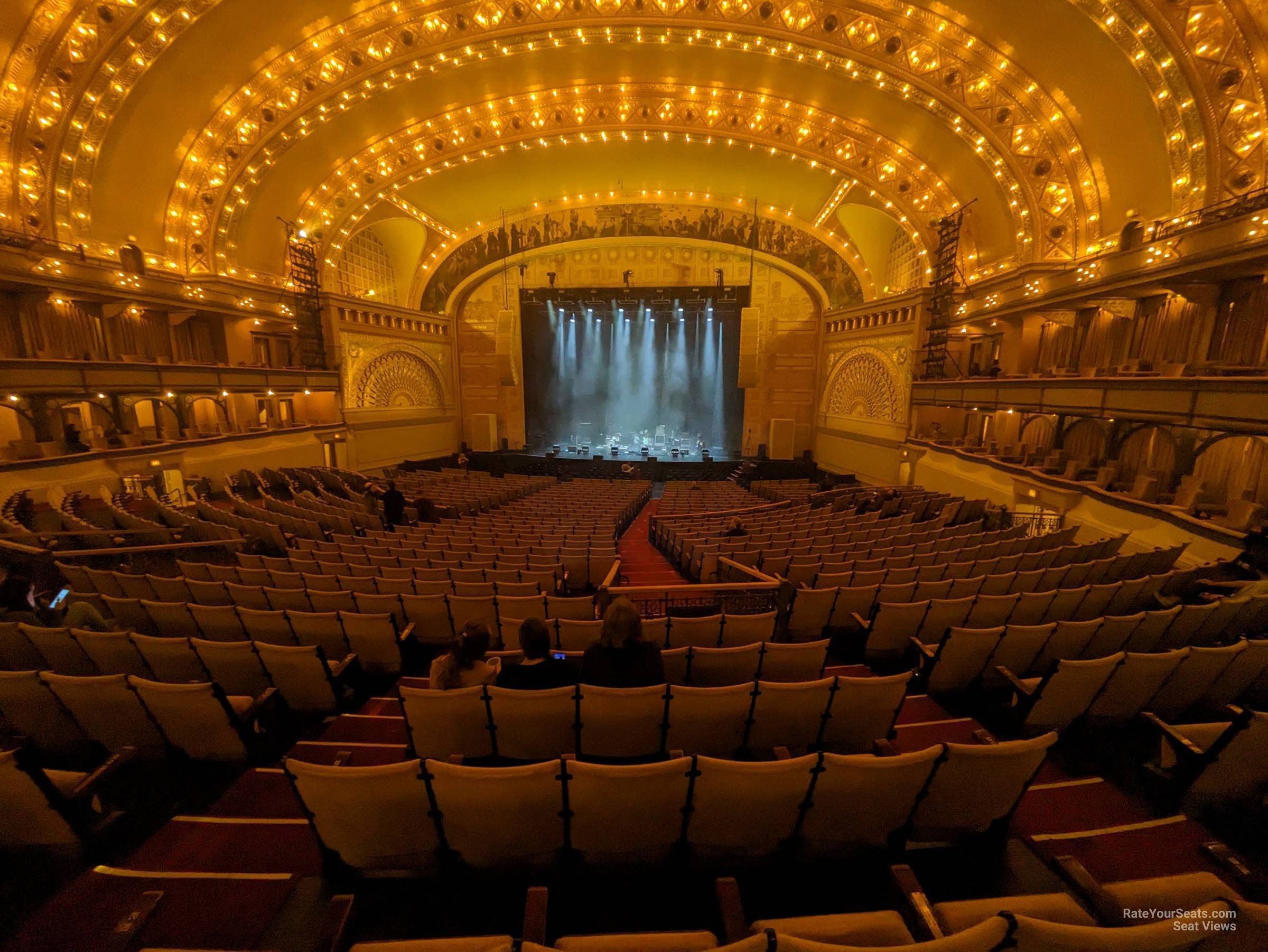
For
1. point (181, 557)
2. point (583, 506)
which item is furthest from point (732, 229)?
point (181, 557)

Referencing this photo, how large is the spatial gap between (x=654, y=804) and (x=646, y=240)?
22364 mm

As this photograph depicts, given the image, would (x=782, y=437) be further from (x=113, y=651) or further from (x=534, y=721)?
(x=113, y=651)

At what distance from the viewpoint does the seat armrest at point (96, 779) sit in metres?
2.09

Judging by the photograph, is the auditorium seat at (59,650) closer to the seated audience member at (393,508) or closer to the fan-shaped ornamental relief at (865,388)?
the seated audience member at (393,508)

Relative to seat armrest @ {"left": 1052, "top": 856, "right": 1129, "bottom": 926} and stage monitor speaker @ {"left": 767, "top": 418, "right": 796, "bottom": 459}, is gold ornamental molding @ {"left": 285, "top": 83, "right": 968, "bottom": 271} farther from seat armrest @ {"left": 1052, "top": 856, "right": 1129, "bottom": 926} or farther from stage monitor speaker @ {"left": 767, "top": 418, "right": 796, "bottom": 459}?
seat armrest @ {"left": 1052, "top": 856, "right": 1129, "bottom": 926}

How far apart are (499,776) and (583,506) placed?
9.86m

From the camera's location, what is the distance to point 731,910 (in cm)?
167

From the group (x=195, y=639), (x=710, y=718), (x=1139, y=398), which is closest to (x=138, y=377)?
(x=195, y=639)

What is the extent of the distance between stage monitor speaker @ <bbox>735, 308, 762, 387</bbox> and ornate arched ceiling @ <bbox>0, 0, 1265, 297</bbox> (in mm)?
4917

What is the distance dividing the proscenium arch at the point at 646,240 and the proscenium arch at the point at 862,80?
6.32 m

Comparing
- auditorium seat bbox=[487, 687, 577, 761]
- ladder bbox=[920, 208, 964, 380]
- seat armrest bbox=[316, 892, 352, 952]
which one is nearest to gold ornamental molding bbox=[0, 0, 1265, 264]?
ladder bbox=[920, 208, 964, 380]

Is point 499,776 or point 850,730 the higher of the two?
point 499,776

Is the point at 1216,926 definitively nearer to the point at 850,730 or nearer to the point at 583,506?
the point at 850,730

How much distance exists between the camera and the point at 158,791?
2668 mm
